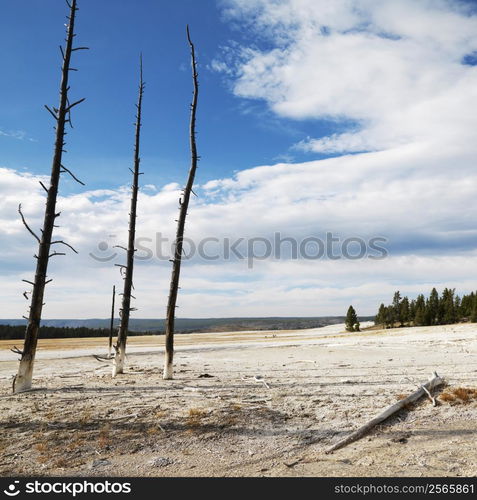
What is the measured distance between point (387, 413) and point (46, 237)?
37.7 ft

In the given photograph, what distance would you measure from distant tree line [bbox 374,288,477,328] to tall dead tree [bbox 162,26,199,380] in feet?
323

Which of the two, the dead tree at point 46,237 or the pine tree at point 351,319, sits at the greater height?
the dead tree at point 46,237

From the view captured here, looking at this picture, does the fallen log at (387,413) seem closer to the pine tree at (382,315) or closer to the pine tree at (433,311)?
the pine tree at (433,311)

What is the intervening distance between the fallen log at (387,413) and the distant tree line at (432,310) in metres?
99.1

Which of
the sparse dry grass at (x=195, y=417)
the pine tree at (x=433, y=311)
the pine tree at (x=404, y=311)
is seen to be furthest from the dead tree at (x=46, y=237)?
the pine tree at (x=404, y=311)

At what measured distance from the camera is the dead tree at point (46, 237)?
13461 millimetres

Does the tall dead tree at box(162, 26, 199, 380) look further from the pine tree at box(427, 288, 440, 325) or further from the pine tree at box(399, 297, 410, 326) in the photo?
the pine tree at box(399, 297, 410, 326)

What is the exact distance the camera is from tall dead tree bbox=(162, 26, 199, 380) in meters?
16.6

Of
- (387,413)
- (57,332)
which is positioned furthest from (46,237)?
(57,332)

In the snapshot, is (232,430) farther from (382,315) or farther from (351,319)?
(382,315)

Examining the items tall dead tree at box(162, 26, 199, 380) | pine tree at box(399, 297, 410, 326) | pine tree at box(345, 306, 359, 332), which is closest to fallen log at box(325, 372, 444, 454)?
tall dead tree at box(162, 26, 199, 380)
